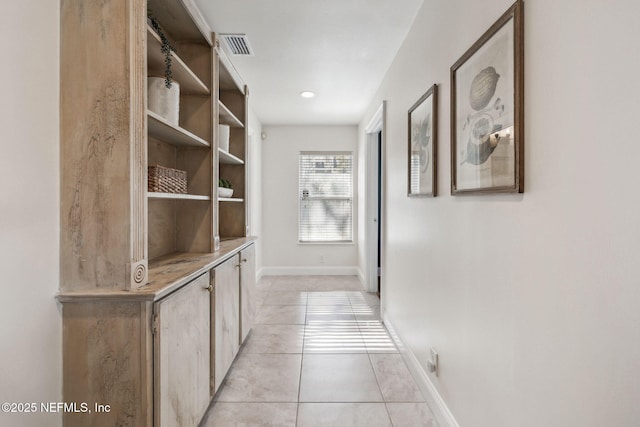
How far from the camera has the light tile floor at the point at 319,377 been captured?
1.90 meters

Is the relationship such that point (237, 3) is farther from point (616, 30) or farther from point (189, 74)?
point (616, 30)

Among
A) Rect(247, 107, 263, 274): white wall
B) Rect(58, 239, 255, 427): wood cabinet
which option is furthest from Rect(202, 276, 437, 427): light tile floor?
Rect(247, 107, 263, 274): white wall

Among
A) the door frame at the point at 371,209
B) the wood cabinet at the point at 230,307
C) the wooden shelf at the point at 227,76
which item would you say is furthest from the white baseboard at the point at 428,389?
the wooden shelf at the point at 227,76

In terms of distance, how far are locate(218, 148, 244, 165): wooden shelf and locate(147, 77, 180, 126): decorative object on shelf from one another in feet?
2.50

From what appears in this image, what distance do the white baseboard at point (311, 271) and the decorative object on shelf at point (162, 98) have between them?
4.12 m

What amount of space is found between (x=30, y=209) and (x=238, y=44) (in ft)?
6.98

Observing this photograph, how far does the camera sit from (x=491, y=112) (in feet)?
4.25

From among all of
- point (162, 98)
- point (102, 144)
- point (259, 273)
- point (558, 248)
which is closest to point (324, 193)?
point (259, 273)

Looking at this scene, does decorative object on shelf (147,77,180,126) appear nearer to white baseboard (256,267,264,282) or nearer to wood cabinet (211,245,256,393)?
wood cabinet (211,245,256,393)

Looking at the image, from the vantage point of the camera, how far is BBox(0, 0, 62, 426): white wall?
1.01m

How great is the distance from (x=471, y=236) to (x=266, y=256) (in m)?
4.45

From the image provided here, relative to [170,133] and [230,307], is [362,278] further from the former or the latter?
[170,133]

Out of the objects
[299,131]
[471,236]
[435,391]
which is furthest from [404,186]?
[299,131]

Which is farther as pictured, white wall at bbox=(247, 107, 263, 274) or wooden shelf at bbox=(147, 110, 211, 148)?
white wall at bbox=(247, 107, 263, 274)
